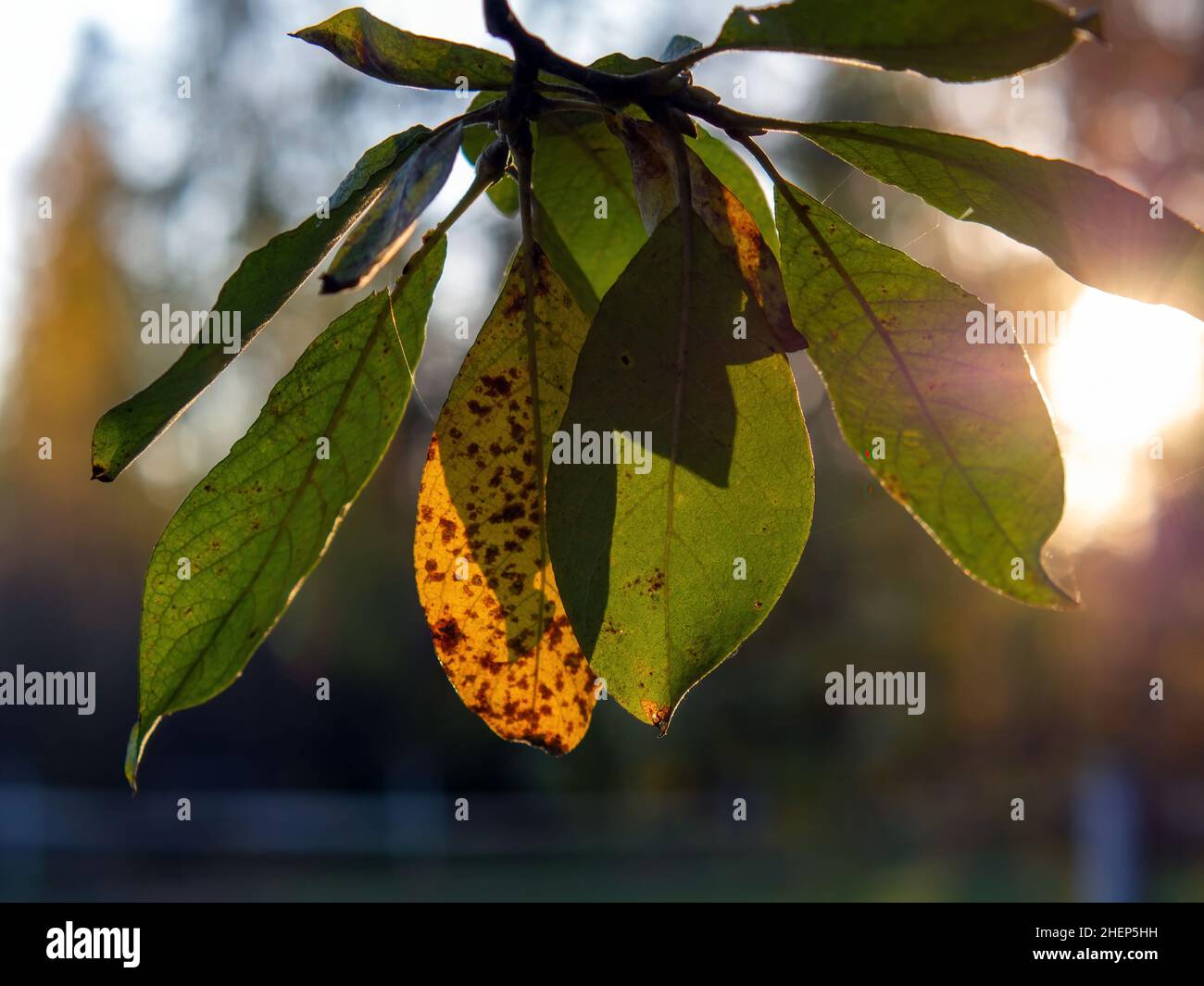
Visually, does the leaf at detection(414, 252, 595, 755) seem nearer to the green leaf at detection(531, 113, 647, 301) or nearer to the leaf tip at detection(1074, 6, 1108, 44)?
the green leaf at detection(531, 113, 647, 301)

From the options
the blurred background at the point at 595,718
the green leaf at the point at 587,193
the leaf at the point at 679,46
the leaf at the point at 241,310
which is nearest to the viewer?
the leaf at the point at 241,310

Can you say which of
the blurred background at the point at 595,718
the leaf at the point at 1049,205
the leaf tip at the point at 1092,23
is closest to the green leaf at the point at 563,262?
the leaf at the point at 1049,205

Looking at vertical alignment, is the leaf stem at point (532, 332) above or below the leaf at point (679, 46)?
below

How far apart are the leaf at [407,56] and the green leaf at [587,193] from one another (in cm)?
11

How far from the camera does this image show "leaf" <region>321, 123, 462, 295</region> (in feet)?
1.68

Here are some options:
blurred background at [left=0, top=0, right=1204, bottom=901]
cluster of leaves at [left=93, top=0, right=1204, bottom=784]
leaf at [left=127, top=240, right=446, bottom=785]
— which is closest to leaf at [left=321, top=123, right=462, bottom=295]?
cluster of leaves at [left=93, top=0, right=1204, bottom=784]

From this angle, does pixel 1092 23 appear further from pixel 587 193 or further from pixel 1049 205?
pixel 587 193

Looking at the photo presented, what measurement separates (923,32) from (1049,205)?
0.17 m

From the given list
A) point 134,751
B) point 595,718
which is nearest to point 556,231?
point 134,751

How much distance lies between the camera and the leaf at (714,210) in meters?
0.69

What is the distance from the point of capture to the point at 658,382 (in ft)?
2.36

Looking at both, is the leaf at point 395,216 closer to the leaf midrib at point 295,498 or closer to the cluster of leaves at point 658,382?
the cluster of leaves at point 658,382

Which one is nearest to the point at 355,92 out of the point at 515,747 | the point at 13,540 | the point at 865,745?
the point at 515,747

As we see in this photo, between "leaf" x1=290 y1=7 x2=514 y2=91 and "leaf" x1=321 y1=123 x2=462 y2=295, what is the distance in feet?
0.28
